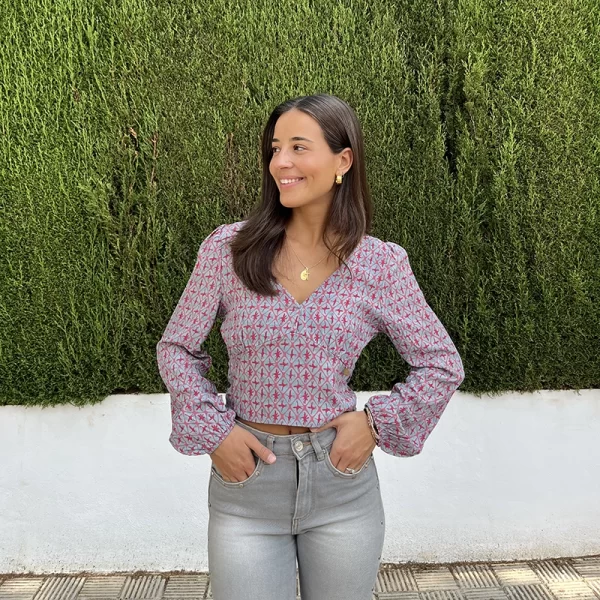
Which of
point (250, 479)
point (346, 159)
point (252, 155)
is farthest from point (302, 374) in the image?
point (252, 155)

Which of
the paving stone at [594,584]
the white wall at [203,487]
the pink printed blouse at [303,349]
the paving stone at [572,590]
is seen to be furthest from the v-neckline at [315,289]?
the paving stone at [594,584]

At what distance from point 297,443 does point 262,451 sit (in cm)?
9

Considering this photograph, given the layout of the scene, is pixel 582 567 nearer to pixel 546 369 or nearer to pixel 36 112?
pixel 546 369

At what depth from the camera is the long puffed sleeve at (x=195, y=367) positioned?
64.1 inches

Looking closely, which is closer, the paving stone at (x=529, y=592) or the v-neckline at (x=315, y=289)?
the v-neckline at (x=315, y=289)

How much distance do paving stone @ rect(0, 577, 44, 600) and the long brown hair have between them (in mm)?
2331

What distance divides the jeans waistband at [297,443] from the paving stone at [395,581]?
1.82 m

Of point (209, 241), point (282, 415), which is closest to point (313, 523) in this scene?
point (282, 415)

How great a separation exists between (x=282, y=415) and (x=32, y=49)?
234 centimetres

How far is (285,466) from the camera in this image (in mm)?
1608

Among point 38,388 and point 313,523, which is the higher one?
point 313,523

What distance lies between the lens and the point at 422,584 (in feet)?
10.4

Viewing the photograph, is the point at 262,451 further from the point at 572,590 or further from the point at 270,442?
the point at 572,590

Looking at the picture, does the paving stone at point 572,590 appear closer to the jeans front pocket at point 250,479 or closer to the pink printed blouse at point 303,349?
the pink printed blouse at point 303,349
